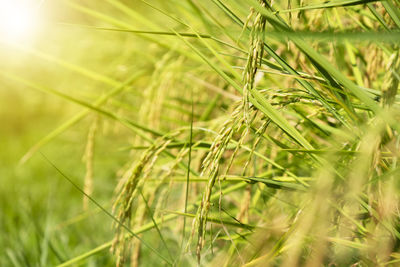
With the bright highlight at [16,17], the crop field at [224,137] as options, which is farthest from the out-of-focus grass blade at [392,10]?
the bright highlight at [16,17]

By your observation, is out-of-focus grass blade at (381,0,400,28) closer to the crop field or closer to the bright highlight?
the crop field

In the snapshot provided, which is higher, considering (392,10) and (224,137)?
(392,10)

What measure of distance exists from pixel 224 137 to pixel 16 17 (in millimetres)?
665

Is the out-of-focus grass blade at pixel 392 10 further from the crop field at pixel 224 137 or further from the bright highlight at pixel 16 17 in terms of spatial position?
the bright highlight at pixel 16 17

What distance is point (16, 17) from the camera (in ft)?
3.32

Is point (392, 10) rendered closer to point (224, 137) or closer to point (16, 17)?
point (224, 137)

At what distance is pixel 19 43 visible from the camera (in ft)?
3.44

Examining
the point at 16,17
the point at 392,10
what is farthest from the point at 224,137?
the point at 16,17

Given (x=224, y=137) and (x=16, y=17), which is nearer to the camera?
(x=224, y=137)

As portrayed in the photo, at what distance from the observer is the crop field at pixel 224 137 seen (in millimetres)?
576

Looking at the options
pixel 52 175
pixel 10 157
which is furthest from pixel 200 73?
pixel 10 157

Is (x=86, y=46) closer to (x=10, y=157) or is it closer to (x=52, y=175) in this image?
(x=52, y=175)

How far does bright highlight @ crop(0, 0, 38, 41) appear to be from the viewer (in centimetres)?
78

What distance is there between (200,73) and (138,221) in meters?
0.74
